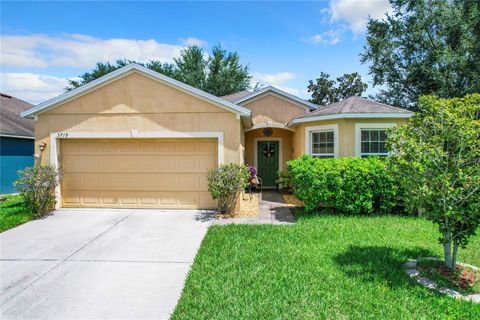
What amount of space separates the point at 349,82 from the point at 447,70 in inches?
670

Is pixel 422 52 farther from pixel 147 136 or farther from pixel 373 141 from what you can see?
pixel 147 136

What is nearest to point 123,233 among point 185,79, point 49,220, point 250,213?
point 49,220

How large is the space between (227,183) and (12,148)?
12.9 m

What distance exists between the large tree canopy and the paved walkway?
2392cm

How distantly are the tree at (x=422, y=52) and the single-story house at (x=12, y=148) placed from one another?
23.7 metres

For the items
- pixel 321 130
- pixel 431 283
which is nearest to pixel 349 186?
pixel 321 130

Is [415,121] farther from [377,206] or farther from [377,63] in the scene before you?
[377,63]

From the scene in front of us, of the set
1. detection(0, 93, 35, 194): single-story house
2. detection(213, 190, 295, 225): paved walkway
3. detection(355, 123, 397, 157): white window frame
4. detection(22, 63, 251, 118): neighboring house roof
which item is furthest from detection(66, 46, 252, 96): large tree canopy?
detection(355, 123, 397, 157): white window frame

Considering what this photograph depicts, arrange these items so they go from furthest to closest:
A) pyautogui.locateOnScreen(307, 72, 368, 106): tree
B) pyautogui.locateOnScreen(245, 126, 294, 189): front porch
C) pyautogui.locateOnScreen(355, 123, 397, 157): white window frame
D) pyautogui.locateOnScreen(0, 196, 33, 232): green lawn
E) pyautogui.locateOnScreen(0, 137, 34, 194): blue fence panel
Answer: pyautogui.locateOnScreen(307, 72, 368, 106): tree < pyautogui.locateOnScreen(245, 126, 294, 189): front porch < pyautogui.locateOnScreen(0, 137, 34, 194): blue fence panel < pyautogui.locateOnScreen(355, 123, 397, 157): white window frame < pyautogui.locateOnScreen(0, 196, 33, 232): green lawn

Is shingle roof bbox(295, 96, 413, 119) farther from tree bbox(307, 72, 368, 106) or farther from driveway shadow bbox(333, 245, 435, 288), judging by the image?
tree bbox(307, 72, 368, 106)

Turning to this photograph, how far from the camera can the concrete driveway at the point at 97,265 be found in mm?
3801

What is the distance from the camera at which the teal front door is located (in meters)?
14.6

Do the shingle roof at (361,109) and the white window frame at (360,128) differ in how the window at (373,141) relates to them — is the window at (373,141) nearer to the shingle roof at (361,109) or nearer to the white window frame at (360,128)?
the white window frame at (360,128)

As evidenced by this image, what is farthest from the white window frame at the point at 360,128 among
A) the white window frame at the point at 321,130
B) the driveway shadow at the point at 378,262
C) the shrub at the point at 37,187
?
the shrub at the point at 37,187
